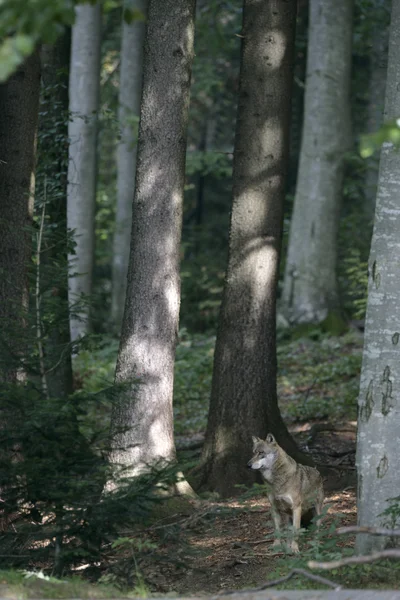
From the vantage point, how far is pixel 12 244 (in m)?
9.73

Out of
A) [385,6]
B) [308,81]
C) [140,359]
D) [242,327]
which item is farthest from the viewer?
[385,6]

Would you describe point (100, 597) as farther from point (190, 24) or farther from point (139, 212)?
point (190, 24)

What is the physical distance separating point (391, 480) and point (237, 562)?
2354 millimetres

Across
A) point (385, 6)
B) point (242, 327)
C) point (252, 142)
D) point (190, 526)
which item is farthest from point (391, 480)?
point (385, 6)

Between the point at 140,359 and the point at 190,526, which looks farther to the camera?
the point at 140,359

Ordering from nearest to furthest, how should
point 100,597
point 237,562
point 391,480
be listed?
point 100,597, point 391,480, point 237,562

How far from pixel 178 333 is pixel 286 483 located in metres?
2.34

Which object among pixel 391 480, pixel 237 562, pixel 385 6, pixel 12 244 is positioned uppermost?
pixel 385 6

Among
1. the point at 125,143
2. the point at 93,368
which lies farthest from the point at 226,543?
the point at 125,143

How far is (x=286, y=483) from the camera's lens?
9.22 m

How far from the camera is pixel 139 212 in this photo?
9828mm

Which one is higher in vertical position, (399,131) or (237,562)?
(399,131)

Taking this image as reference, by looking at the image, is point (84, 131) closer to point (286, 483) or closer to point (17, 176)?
point (17, 176)

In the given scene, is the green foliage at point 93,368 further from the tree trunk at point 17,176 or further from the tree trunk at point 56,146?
the tree trunk at point 17,176
